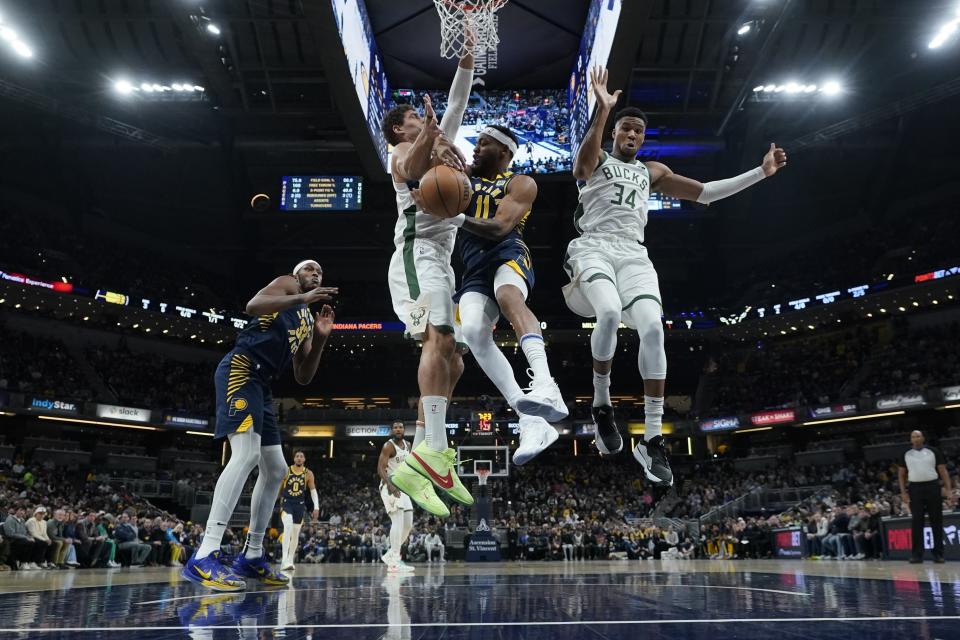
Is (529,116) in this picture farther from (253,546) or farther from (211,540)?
(211,540)

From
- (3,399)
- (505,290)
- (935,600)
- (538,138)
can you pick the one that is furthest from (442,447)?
(3,399)

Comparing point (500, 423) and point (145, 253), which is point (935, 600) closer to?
point (500, 423)

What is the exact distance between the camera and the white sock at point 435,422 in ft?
14.7

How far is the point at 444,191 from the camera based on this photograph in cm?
388

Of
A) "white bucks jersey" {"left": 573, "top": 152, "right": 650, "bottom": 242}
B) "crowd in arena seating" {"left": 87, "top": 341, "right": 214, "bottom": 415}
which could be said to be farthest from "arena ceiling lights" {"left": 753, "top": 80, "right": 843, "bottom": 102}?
"crowd in arena seating" {"left": 87, "top": 341, "right": 214, "bottom": 415}

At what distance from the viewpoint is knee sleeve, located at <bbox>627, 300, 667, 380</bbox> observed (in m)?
4.80

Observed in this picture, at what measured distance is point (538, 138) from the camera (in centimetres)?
2133

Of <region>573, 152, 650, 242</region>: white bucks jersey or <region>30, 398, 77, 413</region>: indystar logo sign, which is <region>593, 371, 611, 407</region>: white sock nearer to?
<region>573, 152, 650, 242</region>: white bucks jersey

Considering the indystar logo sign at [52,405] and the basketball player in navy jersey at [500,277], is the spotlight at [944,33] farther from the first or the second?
the indystar logo sign at [52,405]

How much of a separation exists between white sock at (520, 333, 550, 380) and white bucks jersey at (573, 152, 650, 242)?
138 centimetres

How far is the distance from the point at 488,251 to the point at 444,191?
764 mm

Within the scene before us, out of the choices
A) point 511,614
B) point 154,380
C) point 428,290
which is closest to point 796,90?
point 428,290

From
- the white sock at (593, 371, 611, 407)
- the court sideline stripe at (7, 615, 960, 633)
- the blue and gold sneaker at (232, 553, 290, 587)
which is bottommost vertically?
the blue and gold sneaker at (232, 553, 290, 587)

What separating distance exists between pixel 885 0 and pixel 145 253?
30.8m
